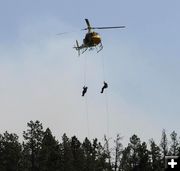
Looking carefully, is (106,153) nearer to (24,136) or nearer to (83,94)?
(24,136)

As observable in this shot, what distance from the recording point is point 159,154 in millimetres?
142250

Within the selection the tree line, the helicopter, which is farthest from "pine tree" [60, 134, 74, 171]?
the helicopter

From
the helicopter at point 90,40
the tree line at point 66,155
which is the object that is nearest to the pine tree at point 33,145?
the tree line at point 66,155

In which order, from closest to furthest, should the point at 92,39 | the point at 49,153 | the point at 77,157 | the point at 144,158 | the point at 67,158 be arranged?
the point at 92,39
the point at 67,158
the point at 49,153
the point at 77,157
the point at 144,158

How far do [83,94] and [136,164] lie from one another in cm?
10313

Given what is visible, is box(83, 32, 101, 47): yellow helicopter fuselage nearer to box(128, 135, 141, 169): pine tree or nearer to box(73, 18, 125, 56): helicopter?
box(73, 18, 125, 56): helicopter

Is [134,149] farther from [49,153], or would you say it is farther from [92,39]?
[92,39]

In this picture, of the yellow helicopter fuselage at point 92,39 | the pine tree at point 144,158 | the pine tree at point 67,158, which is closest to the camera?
the yellow helicopter fuselage at point 92,39

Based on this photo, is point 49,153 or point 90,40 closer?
point 90,40

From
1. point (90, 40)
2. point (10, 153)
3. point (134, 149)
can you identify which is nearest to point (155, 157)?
point (134, 149)

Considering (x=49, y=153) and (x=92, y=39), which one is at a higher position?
(x=49, y=153)

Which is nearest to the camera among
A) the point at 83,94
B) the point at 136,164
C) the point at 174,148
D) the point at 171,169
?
the point at 171,169

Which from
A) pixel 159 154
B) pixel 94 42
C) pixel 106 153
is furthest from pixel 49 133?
pixel 94 42

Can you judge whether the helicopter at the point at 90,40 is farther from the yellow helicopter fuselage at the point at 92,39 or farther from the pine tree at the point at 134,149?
the pine tree at the point at 134,149
